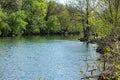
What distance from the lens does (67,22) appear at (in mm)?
107438

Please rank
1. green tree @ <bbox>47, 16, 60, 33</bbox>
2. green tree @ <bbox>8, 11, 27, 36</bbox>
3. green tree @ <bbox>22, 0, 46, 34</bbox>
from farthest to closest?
green tree @ <bbox>47, 16, 60, 33</bbox>, green tree @ <bbox>22, 0, 46, 34</bbox>, green tree @ <bbox>8, 11, 27, 36</bbox>

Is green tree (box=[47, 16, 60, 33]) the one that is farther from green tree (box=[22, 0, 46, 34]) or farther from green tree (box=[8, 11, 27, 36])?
green tree (box=[8, 11, 27, 36])

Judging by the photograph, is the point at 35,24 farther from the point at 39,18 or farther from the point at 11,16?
the point at 11,16

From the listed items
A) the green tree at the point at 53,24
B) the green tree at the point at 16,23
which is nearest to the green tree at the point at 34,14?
the green tree at the point at 53,24

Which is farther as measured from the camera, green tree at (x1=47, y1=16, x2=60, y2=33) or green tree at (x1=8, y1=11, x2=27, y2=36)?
green tree at (x1=47, y1=16, x2=60, y2=33)

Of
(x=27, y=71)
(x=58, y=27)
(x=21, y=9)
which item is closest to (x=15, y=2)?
(x=21, y=9)

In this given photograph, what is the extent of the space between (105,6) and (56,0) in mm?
82320

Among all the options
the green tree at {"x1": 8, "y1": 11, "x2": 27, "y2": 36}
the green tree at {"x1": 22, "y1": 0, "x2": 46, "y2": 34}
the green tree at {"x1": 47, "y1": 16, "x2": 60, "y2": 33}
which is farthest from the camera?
the green tree at {"x1": 47, "y1": 16, "x2": 60, "y2": 33}

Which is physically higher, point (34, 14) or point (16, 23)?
point (34, 14)

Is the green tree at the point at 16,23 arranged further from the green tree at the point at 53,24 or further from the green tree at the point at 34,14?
the green tree at the point at 53,24

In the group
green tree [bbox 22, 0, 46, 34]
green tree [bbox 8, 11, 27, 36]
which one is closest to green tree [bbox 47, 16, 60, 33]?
green tree [bbox 22, 0, 46, 34]

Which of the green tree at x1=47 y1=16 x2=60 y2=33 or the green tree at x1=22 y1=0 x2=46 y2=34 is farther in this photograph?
the green tree at x1=47 y1=16 x2=60 y2=33

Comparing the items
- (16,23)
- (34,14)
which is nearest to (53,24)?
(34,14)

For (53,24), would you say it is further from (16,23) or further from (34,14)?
(16,23)
